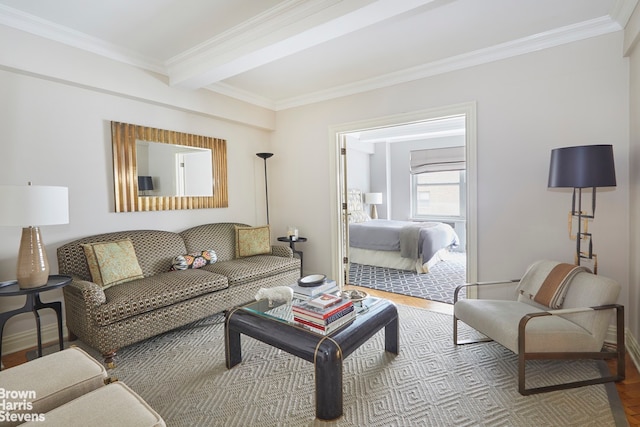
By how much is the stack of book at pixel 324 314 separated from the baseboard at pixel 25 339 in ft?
7.78

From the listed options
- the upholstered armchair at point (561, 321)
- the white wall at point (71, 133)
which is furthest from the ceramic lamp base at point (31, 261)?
the upholstered armchair at point (561, 321)

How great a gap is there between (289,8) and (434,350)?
2899mm

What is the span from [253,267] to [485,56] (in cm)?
317

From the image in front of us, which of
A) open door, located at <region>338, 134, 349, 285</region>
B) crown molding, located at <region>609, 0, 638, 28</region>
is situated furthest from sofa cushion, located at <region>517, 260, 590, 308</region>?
open door, located at <region>338, 134, 349, 285</region>

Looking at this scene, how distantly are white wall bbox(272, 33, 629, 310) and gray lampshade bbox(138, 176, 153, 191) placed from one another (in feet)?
8.80

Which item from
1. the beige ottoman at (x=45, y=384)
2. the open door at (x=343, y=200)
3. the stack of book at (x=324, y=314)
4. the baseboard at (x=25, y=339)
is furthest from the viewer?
the open door at (x=343, y=200)

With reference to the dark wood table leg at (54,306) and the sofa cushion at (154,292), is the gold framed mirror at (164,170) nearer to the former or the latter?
the sofa cushion at (154,292)

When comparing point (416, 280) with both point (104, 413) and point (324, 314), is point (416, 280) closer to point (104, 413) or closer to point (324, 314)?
point (324, 314)

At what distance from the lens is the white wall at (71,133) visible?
8.58 feet

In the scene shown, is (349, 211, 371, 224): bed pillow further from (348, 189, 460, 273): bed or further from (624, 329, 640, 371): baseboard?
(624, 329, 640, 371): baseboard

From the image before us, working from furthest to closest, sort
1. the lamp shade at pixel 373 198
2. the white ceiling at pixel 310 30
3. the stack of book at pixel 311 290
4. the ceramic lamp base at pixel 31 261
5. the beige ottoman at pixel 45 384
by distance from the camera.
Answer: the lamp shade at pixel 373 198, the stack of book at pixel 311 290, the white ceiling at pixel 310 30, the ceramic lamp base at pixel 31 261, the beige ottoman at pixel 45 384

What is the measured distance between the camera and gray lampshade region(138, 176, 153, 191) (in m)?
3.44

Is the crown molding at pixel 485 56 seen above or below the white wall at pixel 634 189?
above

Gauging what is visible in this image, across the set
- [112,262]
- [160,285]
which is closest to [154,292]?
[160,285]
